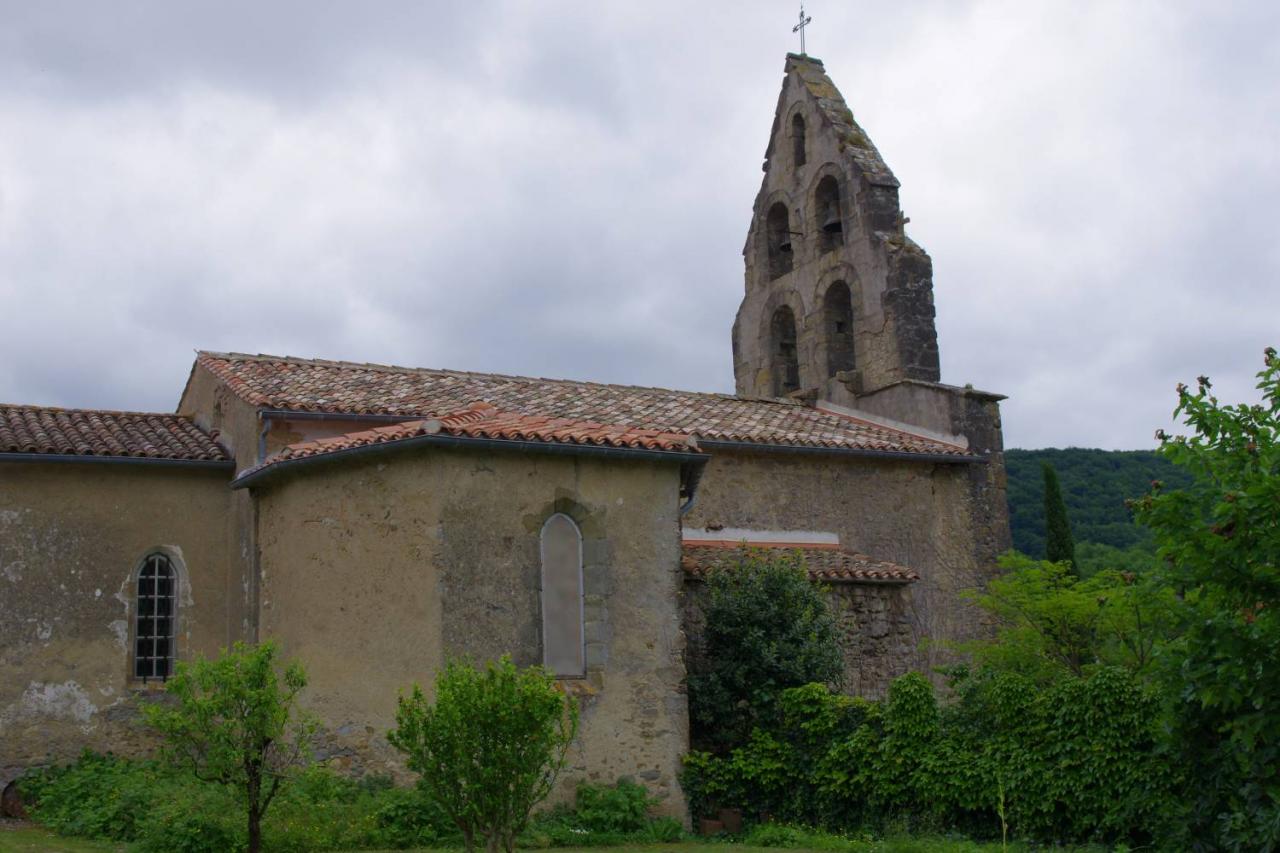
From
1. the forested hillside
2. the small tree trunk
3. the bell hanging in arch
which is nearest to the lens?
the small tree trunk

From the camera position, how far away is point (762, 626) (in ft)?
50.7

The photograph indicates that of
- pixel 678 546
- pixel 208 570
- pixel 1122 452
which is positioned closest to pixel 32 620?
pixel 208 570

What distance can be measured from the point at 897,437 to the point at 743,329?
19.0 feet

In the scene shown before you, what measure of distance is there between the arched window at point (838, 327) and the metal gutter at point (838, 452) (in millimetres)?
3424

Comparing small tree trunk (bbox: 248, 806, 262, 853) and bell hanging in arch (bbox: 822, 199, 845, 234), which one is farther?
bell hanging in arch (bbox: 822, 199, 845, 234)

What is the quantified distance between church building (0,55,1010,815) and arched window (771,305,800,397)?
236cm

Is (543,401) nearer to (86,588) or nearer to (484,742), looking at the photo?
(86,588)

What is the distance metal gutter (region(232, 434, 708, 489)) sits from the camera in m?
13.7

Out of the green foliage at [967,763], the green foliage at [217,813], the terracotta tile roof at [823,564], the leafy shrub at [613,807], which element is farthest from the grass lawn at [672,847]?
the terracotta tile roof at [823,564]

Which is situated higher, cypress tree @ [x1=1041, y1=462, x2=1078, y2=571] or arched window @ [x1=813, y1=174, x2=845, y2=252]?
arched window @ [x1=813, y1=174, x2=845, y2=252]

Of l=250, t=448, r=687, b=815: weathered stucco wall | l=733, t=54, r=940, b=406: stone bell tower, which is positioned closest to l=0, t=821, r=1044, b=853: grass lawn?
l=250, t=448, r=687, b=815: weathered stucco wall

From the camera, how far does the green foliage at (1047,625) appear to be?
1888 centimetres

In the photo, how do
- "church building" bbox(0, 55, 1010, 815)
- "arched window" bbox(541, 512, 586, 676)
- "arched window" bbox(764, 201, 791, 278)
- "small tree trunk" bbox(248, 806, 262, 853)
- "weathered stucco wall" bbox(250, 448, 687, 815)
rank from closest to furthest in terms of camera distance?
1. "small tree trunk" bbox(248, 806, 262, 853)
2. "weathered stucco wall" bbox(250, 448, 687, 815)
3. "church building" bbox(0, 55, 1010, 815)
4. "arched window" bbox(541, 512, 586, 676)
5. "arched window" bbox(764, 201, 791, 278)

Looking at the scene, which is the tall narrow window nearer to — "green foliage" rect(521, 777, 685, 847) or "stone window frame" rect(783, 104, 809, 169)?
"green foliage" rect(521, 777, 685, 847)
